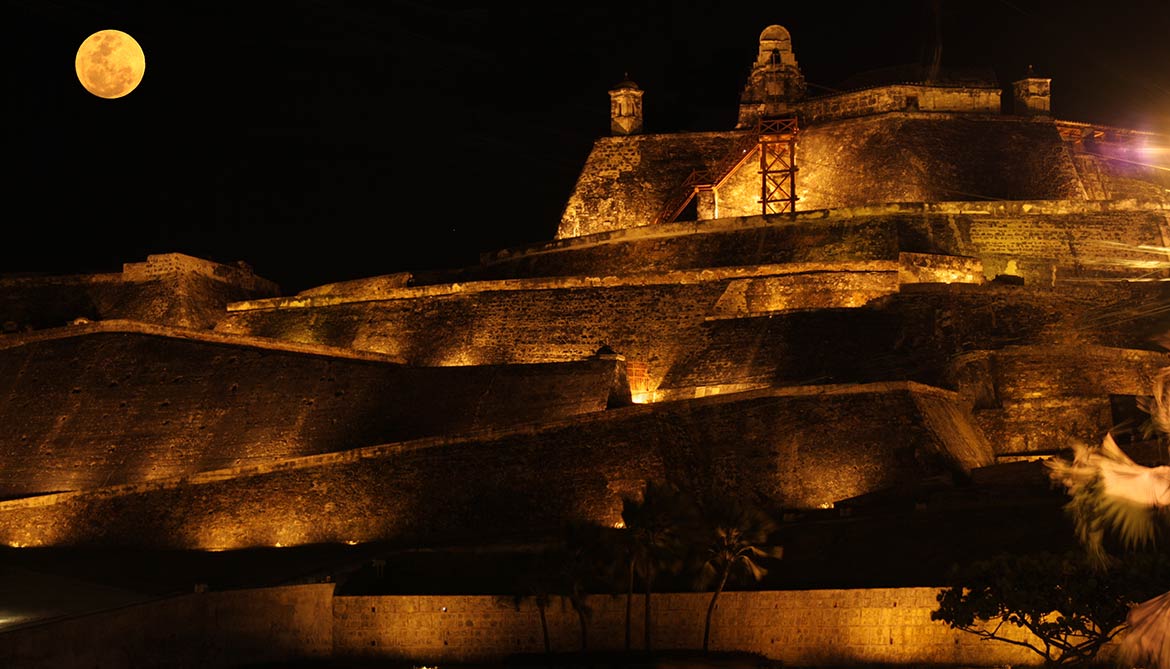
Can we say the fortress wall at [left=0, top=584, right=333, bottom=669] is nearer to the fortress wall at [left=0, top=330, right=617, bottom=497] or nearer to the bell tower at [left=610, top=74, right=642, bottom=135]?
the fortress wall at [left=0, top=330, right=617, bottom=497]

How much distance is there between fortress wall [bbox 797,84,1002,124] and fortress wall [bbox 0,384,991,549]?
1896cm

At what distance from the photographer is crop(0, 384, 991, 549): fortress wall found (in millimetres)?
34562

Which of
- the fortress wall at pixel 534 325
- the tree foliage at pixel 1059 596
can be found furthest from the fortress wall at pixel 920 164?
the tree foliage at pixel 1059 596

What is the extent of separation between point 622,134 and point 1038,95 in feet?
47.6

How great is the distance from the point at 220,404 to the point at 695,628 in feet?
57.1

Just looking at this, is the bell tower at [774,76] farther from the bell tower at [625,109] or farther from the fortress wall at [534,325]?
the fortress wall at [534,325]

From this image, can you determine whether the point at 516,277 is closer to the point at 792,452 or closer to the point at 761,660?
the point at 792,452

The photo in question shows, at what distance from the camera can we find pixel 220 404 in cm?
4147

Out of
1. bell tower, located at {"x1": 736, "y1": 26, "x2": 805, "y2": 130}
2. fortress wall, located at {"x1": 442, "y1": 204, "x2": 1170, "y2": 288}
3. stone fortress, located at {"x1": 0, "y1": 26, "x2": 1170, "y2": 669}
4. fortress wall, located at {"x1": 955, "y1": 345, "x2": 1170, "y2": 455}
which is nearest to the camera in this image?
stone fortress, located at {"x1": 0, "y1": 26, "x2": 1170, "y2": 669}

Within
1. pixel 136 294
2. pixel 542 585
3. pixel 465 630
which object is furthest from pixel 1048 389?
pixel 136 294

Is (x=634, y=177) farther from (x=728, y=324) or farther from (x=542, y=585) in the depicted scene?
(x=542, y=585)

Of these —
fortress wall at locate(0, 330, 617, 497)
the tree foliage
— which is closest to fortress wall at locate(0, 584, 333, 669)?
fortress wall at locate(0, 330, 617, 497)

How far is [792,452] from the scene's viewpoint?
115 feet

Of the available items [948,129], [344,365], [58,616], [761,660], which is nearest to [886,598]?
[761,660]
